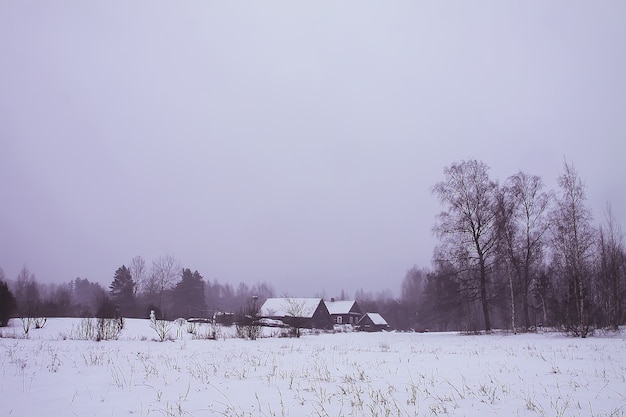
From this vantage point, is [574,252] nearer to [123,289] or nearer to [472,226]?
[472,226]

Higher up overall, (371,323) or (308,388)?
(308,388)

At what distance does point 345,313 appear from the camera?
270 feet

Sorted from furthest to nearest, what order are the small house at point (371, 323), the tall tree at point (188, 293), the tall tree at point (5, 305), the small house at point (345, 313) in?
the small house at point (345, 313)
the small house at point (371, 323)
the tall tree at point (188, 293)
the tall tree at point (5, 305)

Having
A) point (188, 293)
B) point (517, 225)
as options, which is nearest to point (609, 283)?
point (517, 225)

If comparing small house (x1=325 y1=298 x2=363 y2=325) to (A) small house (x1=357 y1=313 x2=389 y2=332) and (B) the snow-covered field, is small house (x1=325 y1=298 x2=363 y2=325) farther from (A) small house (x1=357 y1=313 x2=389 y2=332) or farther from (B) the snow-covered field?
(B) the snow-covered field

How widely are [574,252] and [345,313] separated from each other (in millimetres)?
62849

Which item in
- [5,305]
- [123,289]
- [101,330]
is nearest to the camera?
[101,330]

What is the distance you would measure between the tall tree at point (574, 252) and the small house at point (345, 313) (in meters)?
59.6

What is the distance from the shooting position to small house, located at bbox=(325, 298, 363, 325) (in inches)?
3242

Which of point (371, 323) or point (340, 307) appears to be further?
point (340, 307)

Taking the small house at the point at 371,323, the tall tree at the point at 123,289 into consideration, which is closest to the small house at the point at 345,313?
the small house at the point at 371,323

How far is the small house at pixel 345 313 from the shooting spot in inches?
3242

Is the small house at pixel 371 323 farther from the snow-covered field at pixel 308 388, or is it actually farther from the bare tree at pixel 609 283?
the snow-covered field at pixel 308 388

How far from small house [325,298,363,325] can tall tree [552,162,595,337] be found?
196 ft
